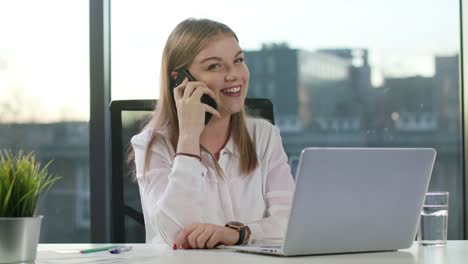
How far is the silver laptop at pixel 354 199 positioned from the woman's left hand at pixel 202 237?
0.20m

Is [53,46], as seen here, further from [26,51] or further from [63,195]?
[63,195]

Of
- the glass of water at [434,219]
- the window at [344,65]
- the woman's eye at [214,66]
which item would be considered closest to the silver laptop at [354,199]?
the glass of water at [434,219]

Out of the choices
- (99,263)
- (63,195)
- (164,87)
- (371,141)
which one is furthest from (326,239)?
(63,195)

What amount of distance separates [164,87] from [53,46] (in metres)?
1.49

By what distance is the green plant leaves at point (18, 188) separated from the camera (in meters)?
1.56

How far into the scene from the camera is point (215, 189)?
2381 mm

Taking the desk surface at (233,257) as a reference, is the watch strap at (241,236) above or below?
below

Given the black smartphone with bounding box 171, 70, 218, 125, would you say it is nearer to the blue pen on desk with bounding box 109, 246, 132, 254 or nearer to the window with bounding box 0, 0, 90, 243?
the blue pen on desk with bounding box 109, 246, 132, 254

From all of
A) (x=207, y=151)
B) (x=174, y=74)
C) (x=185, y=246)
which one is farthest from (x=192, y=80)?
(x=185, y=246)

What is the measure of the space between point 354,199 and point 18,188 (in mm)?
669

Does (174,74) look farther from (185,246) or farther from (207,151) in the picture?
(185,246)

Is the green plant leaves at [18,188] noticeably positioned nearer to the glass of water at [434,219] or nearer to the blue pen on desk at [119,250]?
the blue pen on desk at [119,250]

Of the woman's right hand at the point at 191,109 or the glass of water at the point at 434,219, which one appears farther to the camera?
the woman's right hand at the point at 191,109

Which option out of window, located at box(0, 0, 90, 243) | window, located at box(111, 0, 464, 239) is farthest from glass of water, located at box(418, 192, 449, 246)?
window, located at box(0, 0, 90, 243)
